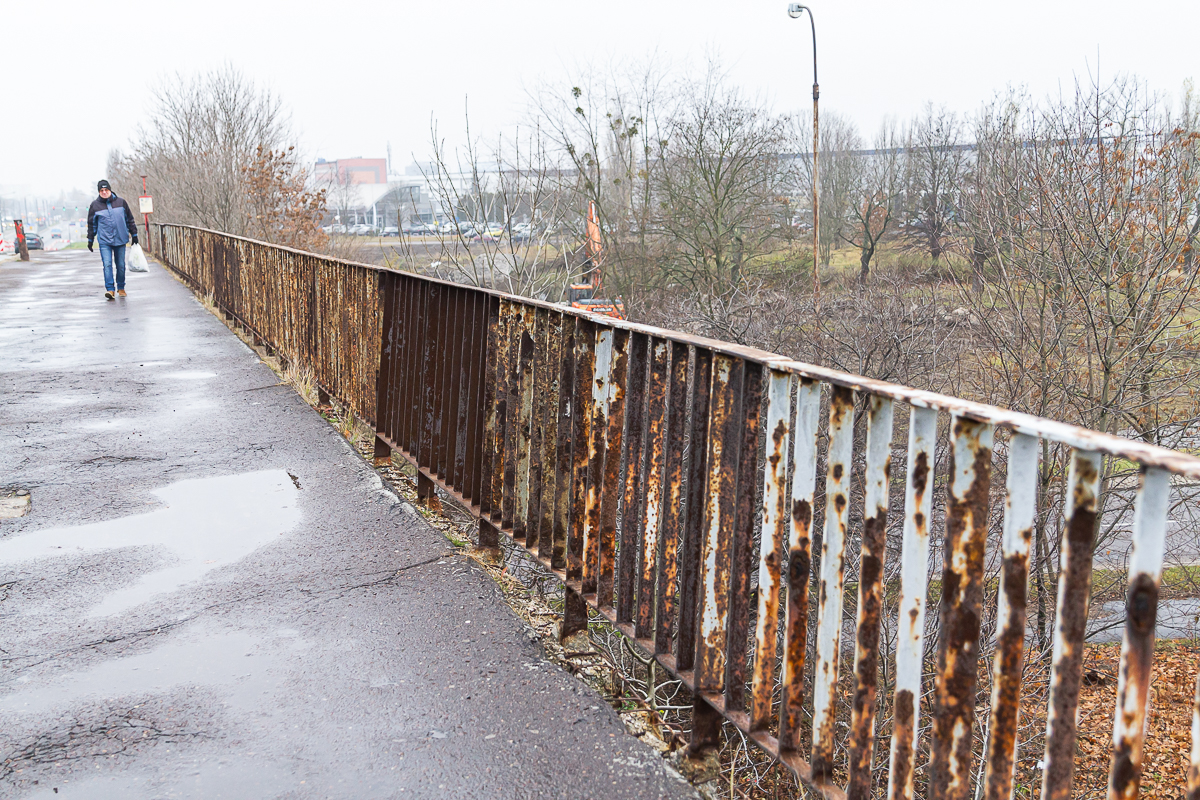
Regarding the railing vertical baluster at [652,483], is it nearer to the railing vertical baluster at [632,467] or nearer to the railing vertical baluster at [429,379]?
the railing vertical baluster at [632,467]

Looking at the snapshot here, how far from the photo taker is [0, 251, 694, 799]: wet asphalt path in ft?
8.78

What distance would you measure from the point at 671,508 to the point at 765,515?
487 millimetres

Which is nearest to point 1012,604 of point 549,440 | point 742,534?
point 742,534

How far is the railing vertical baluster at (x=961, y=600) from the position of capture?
1837mm

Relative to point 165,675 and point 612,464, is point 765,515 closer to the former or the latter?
point 612,464

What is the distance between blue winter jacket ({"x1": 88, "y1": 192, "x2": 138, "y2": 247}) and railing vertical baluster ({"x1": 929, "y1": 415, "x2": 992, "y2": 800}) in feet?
57.2

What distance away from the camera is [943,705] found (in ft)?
6.41

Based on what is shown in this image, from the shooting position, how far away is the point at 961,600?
1877 mm

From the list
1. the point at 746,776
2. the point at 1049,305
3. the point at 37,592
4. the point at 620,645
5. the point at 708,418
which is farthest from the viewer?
the point at 1049,305

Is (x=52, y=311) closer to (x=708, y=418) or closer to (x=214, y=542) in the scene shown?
(x=214, y=542)

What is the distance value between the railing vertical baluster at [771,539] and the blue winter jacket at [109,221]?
55.2 feet

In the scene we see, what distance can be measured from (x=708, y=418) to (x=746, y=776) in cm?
136

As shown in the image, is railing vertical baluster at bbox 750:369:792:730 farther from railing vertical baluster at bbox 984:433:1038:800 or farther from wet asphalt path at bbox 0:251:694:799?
railing vertical baluster at bbox 984:433:1038:800

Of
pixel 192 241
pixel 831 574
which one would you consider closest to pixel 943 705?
pixel 831 574
